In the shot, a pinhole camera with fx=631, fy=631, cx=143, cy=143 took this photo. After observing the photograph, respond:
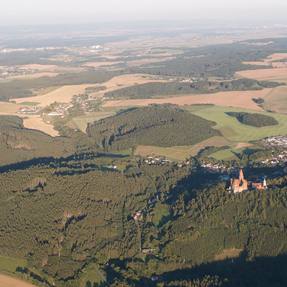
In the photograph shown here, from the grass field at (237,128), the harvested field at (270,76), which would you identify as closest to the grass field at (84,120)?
the grass field at (237,128)

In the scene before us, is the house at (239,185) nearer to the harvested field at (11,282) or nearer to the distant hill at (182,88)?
the harvested field at (11,282)

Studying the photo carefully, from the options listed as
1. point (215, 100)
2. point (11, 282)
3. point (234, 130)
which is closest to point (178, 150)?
point (234, 130)

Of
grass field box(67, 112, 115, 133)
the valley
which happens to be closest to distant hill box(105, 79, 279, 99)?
the valley

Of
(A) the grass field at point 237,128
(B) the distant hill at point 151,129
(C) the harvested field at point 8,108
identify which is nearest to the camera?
(B) the distant hill at point 151,129

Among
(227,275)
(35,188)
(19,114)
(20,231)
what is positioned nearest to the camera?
(227,275)

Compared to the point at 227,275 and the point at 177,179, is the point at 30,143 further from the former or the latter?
the point at 227,275

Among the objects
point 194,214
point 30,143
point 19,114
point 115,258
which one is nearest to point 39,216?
point 115,258

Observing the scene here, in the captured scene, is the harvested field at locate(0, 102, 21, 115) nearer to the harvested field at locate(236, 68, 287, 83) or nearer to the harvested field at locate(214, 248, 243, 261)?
the harvested field at locate(236, 68, 287, 83)
